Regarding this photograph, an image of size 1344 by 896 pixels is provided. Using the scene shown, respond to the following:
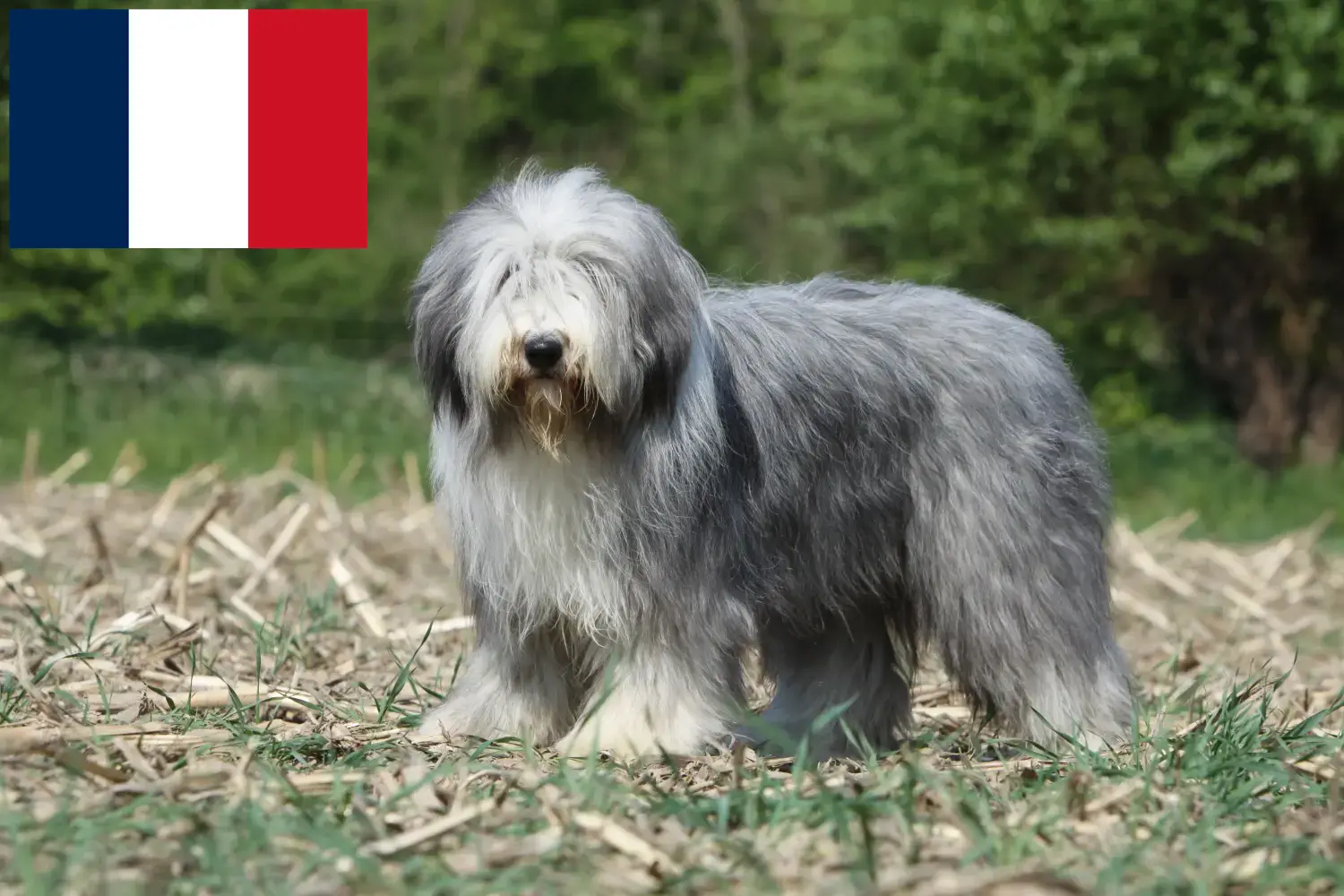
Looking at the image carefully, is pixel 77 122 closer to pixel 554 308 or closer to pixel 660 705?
pixel 554 308

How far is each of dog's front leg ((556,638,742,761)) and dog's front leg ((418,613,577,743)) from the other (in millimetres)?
176

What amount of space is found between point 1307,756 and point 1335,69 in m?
9.56

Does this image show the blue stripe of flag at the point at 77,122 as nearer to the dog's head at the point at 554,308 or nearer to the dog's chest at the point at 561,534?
the dog's head at the point at 554,308

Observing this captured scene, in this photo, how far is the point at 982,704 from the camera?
5066 millimetres

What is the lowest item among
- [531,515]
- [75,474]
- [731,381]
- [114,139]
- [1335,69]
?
[75,474]

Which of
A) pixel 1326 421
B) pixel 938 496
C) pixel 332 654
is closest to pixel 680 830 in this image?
pixel 938 496

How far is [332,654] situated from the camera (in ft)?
19.1

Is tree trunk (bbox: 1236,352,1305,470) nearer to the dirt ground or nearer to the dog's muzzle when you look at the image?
the dirt ground

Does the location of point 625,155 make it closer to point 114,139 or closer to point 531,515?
point 114,139

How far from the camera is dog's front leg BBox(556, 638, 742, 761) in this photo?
4363 mm

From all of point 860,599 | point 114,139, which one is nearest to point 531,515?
point 860,599

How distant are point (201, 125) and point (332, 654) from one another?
2.84 metres

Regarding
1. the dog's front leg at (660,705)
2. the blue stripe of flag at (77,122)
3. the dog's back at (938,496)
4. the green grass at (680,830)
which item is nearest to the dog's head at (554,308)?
the dog's back at (938,496)

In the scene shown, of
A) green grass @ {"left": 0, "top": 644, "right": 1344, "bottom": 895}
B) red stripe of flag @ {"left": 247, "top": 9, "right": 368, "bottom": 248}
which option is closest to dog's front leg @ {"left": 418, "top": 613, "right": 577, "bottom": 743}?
green grass @ {"left": 0, "top": 644, "right": 1344, "bottom": 895}
